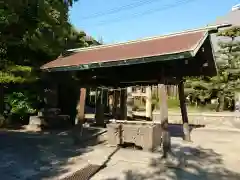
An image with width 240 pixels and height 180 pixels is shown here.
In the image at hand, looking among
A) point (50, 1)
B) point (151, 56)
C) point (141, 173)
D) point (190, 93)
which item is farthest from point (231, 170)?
point (190, 93)

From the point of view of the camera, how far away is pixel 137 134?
8.99m

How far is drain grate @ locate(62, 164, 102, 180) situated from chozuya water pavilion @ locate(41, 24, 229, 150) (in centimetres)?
218

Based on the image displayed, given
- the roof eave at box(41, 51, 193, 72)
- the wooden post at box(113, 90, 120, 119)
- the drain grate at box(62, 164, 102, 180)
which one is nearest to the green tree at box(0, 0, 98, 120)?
the roof eave at box(41, 51, 193, 72)

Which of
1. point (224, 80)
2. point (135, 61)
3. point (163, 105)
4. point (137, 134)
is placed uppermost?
point (224, 80)

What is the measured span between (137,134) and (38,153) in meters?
2.95

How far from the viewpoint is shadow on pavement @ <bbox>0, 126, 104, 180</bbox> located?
20.9 ft

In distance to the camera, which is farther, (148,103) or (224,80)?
(224,80)

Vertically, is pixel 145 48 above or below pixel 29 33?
below

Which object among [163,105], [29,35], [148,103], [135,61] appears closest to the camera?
[135,61]

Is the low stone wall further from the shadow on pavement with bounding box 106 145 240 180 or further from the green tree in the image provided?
the green tree

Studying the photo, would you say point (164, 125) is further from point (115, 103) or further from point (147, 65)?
point (115, 103)

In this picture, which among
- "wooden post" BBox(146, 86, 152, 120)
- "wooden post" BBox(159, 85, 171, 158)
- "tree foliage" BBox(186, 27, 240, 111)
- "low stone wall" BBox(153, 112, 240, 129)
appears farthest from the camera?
"tree foliage" BBox(186, 27, 240, 111)

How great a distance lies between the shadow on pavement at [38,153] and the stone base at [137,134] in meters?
0.90

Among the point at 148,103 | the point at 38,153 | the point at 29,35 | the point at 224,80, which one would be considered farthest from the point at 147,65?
the point at 224,80
